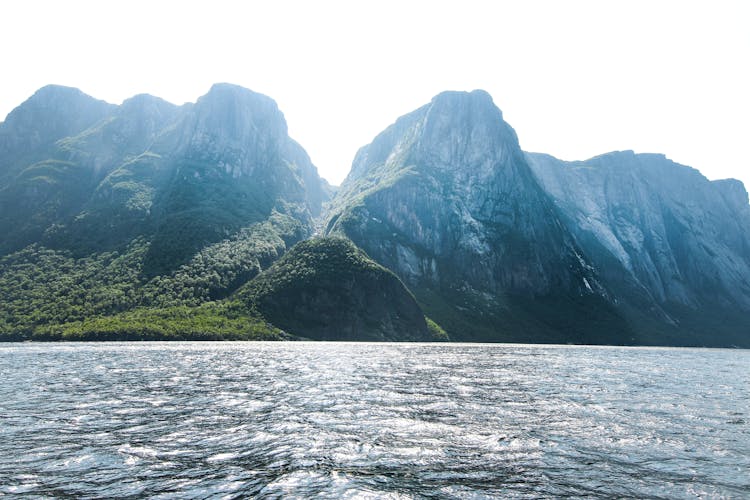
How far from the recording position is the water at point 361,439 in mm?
21047

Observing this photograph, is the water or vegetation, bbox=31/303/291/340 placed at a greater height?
the water

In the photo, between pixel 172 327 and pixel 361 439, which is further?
pixel 172 327

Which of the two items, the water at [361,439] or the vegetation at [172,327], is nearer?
A: the water at [361,439]

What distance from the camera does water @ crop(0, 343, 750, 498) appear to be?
21.0 m

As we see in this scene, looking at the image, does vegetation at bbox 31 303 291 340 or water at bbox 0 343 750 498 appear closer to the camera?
water at bbox 0 343 750 498

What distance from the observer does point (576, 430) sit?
33031 millimetres

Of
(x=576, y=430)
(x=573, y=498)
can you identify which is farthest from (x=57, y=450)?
(x=576, y=430)

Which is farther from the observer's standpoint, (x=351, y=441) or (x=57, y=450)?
(x=351, y=441)

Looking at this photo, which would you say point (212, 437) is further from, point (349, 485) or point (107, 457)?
point (349, 485)

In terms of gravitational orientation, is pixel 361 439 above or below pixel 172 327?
above

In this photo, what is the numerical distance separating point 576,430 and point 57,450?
32.7 meters

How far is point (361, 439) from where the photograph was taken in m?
29.0

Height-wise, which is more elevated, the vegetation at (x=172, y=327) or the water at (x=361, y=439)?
the water at (x=361, y=439)

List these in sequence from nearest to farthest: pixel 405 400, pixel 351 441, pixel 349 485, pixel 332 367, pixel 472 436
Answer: pixel 349 485 → pixel 351 441 → pixel 472 436 → pixel 405 400 → pixel 332 367
